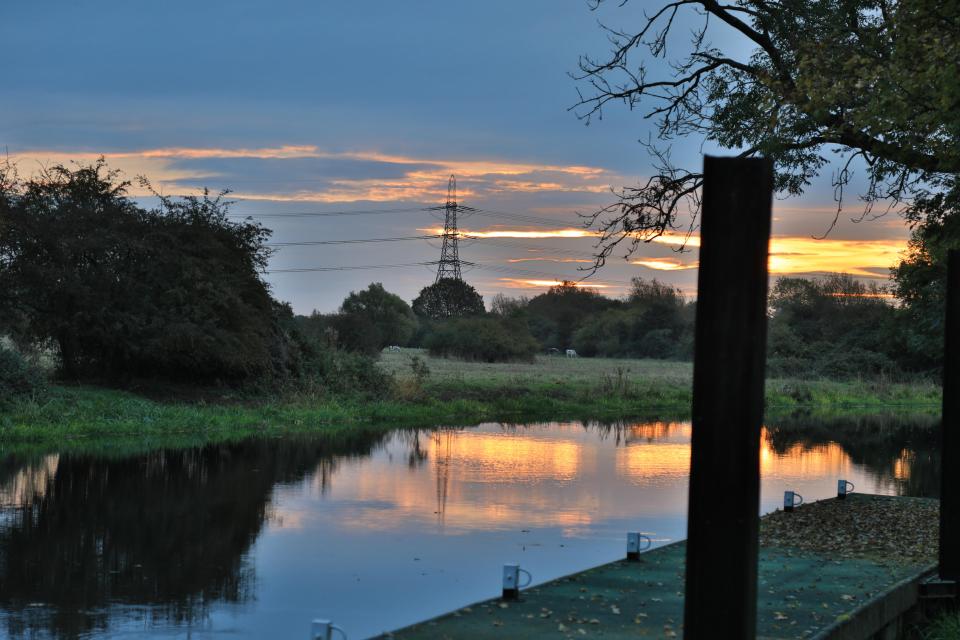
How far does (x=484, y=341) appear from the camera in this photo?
6800 centimetres

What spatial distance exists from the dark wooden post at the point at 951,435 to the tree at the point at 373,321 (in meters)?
35.4

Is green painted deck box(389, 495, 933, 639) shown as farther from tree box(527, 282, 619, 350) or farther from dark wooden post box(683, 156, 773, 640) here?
tree box(527, 282, 619, 350)

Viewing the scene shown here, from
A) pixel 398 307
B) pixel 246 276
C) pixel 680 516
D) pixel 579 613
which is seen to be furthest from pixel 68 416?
pixel 398 307

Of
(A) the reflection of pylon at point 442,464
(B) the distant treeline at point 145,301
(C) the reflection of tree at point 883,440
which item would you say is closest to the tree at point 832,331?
(C) the reflection of tree at point 883,440

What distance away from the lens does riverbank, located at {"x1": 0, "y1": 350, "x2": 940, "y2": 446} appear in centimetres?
2834

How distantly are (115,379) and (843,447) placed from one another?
21164 millimetres

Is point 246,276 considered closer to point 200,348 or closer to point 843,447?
point 200,348

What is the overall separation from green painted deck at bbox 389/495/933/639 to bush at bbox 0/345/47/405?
20579 mm

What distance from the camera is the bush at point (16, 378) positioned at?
2820cm

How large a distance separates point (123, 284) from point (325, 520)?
1719 cm

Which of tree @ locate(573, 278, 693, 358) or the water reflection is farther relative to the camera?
tree @ locate(573, 278, 693, 358)

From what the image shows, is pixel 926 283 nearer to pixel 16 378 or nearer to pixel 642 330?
pixel 16 378

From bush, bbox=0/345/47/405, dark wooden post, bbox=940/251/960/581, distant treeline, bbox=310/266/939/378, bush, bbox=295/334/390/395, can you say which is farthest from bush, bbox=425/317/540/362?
dark wooden post, bbox=940/251/960/581

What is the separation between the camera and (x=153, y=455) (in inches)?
973
